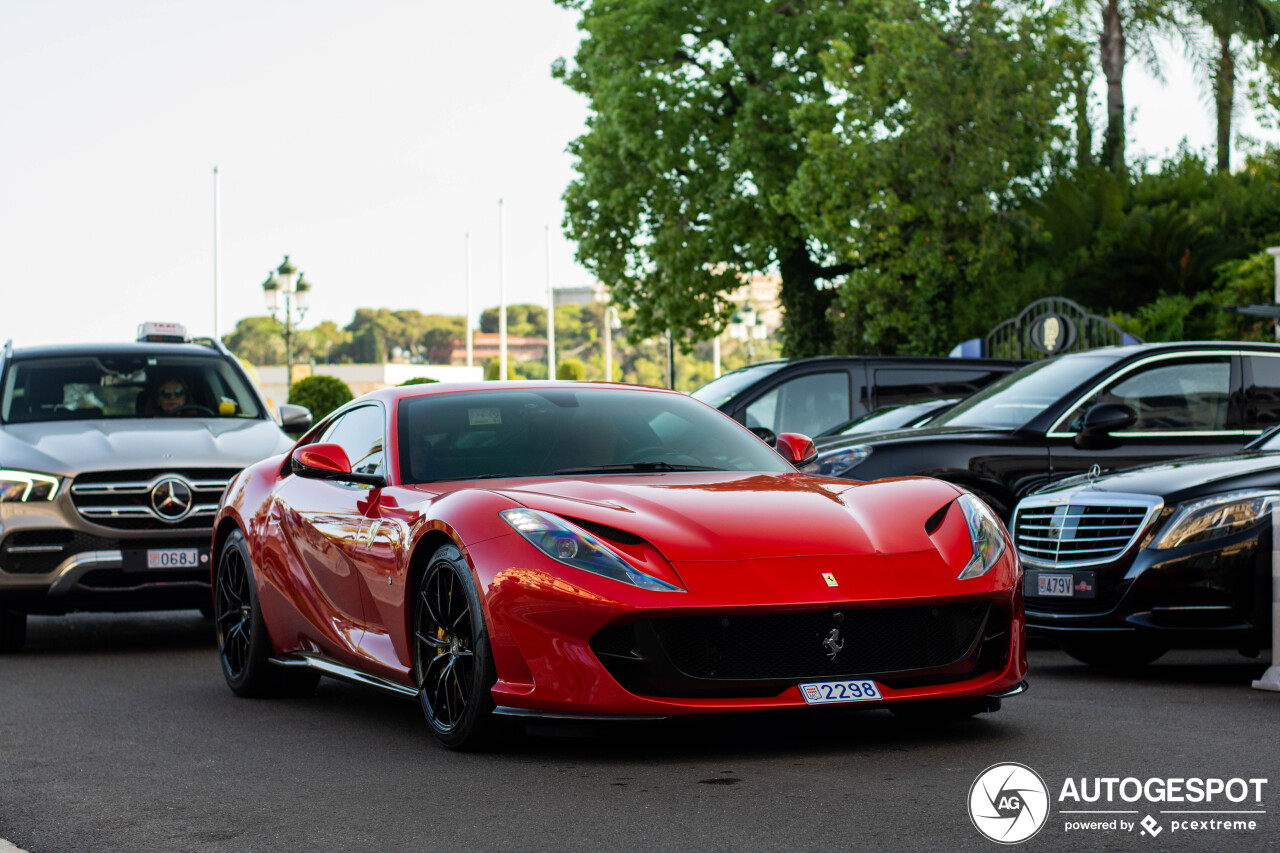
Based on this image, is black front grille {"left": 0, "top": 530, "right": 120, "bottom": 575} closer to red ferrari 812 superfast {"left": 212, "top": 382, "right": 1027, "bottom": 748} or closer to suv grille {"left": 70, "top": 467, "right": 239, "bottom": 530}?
suv grille {"left": 70, "top": 467, "right": 239, "bottom": 530}

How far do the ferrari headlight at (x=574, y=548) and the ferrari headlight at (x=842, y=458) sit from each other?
4.38m

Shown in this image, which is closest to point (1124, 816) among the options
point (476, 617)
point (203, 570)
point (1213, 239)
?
point (476, 617)

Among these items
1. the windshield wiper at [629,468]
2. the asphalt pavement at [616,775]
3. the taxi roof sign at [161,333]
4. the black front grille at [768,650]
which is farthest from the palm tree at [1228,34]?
the black front grille at [768,650]

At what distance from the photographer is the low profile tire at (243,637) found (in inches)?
297

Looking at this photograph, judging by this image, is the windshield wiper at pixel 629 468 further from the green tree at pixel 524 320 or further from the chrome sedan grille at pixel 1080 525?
the green tree at pixel 524 320

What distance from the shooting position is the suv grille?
963 cm

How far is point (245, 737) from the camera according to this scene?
648 centimetres

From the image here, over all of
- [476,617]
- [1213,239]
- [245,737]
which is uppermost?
[1213,239]

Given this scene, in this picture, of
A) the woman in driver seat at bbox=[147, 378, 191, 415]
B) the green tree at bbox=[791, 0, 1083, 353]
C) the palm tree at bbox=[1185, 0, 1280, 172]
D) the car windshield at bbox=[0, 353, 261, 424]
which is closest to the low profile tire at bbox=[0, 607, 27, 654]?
the car windshield at bbox=[0, 353, 261, 424]

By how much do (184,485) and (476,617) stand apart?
483 centimetres

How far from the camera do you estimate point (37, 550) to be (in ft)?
31.0

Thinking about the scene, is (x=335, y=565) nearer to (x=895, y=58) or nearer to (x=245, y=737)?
(x=245, y=737)

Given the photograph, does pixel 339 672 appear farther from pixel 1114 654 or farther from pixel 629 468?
pixel 1114 654

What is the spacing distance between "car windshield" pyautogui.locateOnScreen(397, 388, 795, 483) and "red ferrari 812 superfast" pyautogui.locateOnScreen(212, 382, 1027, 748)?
0.04 ft
